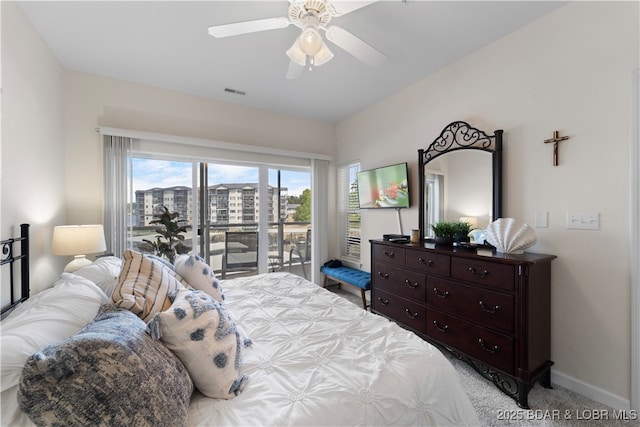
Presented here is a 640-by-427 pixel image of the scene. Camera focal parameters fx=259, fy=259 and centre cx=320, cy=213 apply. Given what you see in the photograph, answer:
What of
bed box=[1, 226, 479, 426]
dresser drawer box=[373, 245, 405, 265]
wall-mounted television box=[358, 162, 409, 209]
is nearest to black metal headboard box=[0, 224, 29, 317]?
bed box=[1, 226, 479, 426]

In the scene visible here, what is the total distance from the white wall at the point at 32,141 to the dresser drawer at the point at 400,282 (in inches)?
111

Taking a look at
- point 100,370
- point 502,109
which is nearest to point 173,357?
point 100,370

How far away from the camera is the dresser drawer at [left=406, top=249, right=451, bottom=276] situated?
2.13 metres

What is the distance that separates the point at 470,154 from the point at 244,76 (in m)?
2.46

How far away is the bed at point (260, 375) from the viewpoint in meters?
0.71

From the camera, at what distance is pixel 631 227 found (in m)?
1.62

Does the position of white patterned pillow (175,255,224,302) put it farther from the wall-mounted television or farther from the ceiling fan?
the wall-mounted television

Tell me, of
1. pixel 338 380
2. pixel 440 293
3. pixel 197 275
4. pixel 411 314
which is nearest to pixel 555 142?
pixel 440 293

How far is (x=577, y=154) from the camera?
1.84 meters

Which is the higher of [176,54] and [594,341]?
[176,54]

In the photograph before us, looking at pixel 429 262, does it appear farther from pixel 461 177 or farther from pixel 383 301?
pixel 461 177

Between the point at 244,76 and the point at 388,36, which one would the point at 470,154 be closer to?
the point at 388,36

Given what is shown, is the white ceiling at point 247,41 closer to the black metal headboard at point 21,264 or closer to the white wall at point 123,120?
the white wall at point 123,120

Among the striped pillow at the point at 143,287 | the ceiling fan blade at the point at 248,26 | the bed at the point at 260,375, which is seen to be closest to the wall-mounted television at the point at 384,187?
the bed at the point at 260,375
